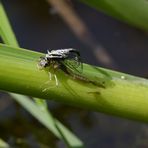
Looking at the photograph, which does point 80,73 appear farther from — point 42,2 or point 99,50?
point 42,2

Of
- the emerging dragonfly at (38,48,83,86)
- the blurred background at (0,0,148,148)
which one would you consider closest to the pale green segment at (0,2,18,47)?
the emerging dragonfly at (38,48,83,86)

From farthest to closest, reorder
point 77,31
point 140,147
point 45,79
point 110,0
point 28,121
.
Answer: point 77,31 → point 28,121 → point 140,147 → point 110,0 → point 45,79

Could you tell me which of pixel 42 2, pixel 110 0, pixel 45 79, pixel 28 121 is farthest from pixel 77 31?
pixel 45 79

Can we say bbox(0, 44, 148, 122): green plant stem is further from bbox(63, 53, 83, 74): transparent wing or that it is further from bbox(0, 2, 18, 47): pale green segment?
bbox(0, 2, 18, 47): pale green segment

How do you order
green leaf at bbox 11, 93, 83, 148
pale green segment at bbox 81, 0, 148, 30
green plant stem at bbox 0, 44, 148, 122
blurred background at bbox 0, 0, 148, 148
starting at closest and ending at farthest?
green plant stem at bbox 0, 44, 148, 122
pale green segment at bbox 81, 0, 148, 30
green leaf at bbox 11, 93, 83, 148
blurred background at bbox 0, 0, 148, 148

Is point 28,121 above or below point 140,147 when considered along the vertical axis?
above

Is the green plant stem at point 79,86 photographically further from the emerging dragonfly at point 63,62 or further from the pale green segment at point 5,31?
the pale green segment at point 5,31

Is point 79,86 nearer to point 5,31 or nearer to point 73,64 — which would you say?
point 73,64
